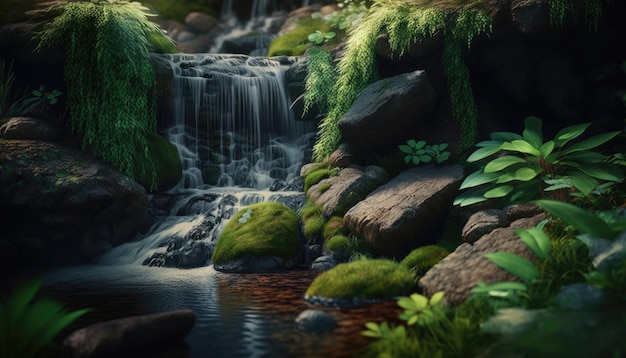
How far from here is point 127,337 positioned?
340 cm

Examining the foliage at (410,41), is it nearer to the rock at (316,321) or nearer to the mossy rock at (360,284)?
the mossy rock at (360,284)

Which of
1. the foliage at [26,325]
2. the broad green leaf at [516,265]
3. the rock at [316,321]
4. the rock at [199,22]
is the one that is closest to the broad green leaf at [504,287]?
the broad green leaf at [516,265]

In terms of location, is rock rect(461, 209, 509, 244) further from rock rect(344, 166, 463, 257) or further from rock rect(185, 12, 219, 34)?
rock rect(185, 12, 219, 34)

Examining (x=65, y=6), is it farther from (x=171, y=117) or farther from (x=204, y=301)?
(x=204, y=301)

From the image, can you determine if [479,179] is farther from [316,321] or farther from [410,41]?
[410,41]

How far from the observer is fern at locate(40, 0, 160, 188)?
8508 millimetres

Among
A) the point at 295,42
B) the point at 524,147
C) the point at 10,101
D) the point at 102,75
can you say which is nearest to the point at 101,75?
the point at 102,75

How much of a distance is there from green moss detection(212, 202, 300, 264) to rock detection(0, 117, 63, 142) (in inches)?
154

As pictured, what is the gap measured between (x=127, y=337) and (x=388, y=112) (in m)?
5.50

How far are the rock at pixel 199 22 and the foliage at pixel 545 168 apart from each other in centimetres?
1728

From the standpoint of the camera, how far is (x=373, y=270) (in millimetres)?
5148

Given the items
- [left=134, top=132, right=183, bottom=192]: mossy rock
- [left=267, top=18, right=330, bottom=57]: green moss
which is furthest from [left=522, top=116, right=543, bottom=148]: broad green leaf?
[left=267, top=18, right=330, bottom=57]: green moss

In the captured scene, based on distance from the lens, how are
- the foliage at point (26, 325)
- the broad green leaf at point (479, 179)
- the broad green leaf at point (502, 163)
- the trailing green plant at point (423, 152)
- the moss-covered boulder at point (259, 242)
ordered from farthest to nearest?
1. the trailing green plant at point (423, 152)
2. the moss-covered boulder at point (259, 242)
3. the broad green leaf at point (479, 179)
4. the broad green leaf at point (502, 163)
5. the foliage at point (26, 325)

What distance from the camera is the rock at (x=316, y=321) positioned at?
397cm
